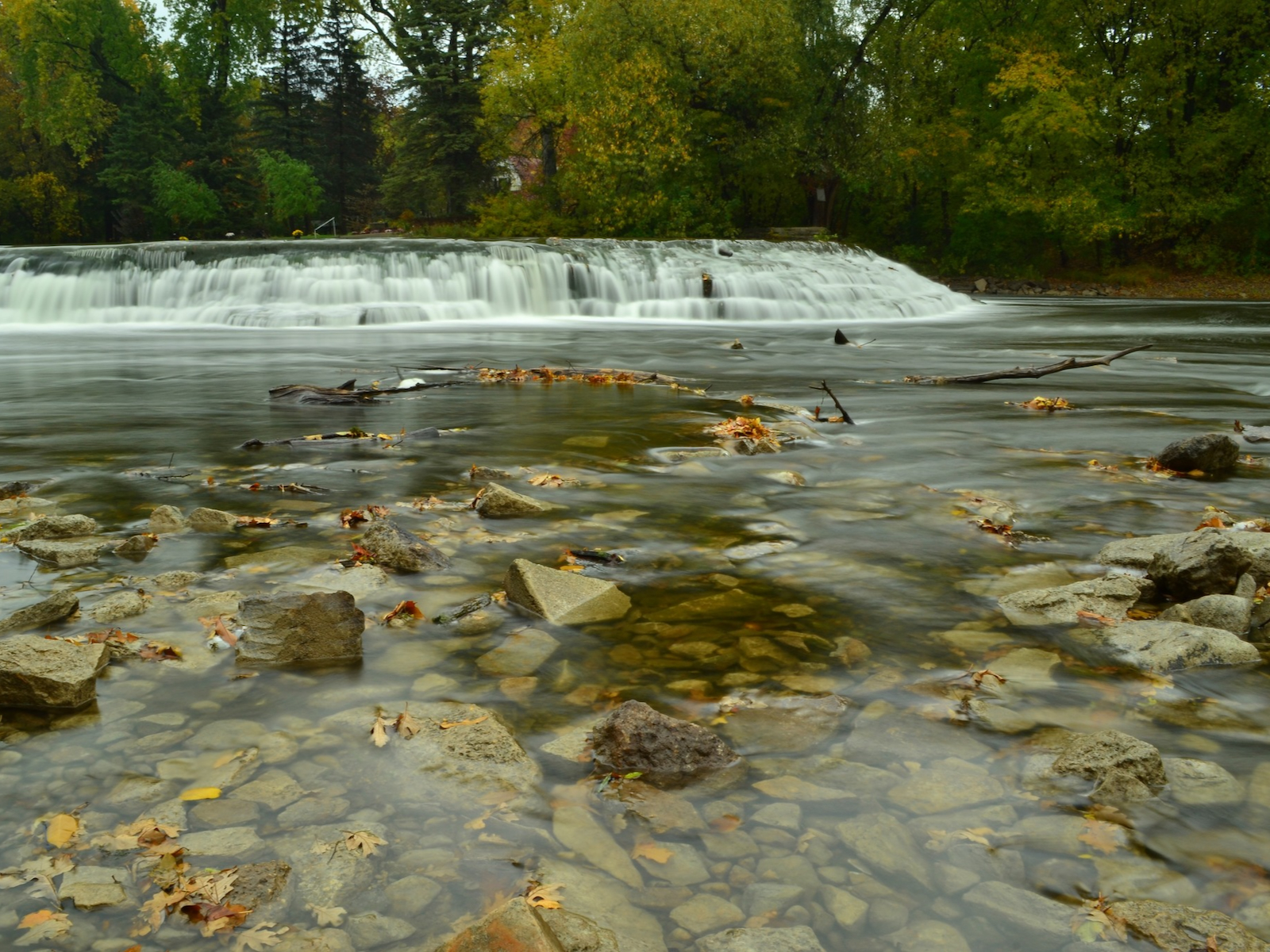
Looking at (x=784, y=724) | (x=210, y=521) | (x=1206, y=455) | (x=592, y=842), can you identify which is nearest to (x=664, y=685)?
(x=784, y=724)

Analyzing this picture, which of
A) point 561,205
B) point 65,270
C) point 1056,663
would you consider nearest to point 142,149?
point 561,205

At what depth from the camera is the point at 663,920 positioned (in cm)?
182

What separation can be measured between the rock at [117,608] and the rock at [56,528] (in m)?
0.94

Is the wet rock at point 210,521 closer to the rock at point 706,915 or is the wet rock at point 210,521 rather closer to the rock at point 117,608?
the rock at point 117,608

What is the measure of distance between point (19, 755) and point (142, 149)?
2115 inches

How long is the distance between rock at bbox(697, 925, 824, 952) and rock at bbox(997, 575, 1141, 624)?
1793 mm

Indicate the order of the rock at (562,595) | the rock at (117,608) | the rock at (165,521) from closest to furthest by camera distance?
the rock at (117,608) → the rock at (562,595) → the rock at (165,521)

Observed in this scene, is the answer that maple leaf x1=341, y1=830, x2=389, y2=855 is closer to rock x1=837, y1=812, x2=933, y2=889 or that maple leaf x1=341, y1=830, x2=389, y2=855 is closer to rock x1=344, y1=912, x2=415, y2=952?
rock x1=344, y1=912, x2=415, y2=952

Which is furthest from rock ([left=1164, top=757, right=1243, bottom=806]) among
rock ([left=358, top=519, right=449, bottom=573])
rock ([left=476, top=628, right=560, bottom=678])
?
rock ([left=358, top=519, right=449, bottom=573])

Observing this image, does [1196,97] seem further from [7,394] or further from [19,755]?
[19,755]

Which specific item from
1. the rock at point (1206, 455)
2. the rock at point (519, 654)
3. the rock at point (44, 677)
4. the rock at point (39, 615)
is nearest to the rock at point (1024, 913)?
the rock at point (519, 654)

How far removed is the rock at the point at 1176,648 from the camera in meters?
2.91

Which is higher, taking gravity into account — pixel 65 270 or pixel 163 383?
pixel 65 270

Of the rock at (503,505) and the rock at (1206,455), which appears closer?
the rock at (503,505)
